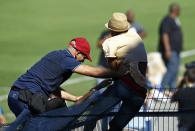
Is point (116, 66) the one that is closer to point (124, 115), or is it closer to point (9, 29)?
point (124, 115)

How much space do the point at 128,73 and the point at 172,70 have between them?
10439 millimetres

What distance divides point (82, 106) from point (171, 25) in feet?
35.4

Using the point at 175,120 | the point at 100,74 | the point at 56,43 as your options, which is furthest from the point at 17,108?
the point at 56,43

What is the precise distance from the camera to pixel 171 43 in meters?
19.8

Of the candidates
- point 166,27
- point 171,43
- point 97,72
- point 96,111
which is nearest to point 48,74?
point 97,72

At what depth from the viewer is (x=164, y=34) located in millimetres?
19531

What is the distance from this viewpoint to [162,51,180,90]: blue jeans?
1929 cm

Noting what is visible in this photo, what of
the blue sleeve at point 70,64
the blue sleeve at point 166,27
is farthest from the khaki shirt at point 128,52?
the blue sleeve at point 166,27

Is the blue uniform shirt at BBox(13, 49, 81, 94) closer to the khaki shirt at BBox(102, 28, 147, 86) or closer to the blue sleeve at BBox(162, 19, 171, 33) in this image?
the khaki shirt at BBox(102, 28, 147, 86)

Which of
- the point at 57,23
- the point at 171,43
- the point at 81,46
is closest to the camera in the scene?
the point at 81,46

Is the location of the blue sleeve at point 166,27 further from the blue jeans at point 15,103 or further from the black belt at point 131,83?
the black belt at point 131,83

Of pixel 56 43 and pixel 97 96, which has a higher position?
pixel 97 96

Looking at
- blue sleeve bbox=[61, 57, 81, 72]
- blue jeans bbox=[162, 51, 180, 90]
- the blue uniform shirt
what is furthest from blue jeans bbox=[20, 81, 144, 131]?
blue jeans bbox=[162, 51, 180, 90]

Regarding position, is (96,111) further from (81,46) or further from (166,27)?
(166,27)
